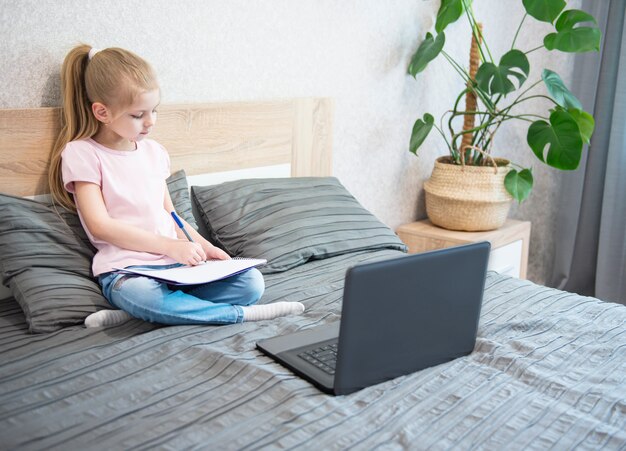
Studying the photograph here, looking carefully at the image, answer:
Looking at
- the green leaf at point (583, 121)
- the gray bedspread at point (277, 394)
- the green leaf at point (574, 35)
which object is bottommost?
the gray bedspread at point (277, 394)

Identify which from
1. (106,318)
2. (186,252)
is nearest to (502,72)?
(186,252)

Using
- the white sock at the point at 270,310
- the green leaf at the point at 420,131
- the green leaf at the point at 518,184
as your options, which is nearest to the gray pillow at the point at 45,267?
the white sock at the point at 270,310

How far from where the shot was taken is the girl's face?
172 cm

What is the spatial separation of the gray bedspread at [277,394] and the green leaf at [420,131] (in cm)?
116

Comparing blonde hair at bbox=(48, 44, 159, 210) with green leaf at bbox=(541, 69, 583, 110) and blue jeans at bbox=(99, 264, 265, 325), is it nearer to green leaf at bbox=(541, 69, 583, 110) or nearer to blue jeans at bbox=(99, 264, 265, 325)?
blue jeans at bbox=(99, 264, 265, 325)

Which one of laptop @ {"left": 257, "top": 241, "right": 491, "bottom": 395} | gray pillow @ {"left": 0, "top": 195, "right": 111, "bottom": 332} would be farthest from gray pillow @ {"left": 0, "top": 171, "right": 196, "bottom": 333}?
laptop @ {"left": 257, "top": 241, "right": 491, "bottom": 395}

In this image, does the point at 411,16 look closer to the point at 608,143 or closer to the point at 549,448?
the point at 608,143

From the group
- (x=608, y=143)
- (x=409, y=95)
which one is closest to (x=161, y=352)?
(x=409, y=95)

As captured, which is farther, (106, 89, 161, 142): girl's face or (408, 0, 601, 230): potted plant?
(408, 0, 601, 230): potted plant

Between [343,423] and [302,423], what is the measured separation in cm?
7

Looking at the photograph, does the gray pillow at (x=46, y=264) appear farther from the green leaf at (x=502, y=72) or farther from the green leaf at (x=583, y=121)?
the green leaf at (x=583, y=121)

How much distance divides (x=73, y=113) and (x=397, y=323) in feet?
3.27

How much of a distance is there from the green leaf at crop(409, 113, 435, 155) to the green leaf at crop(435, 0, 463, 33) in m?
0.34

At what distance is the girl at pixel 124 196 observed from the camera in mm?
1603
